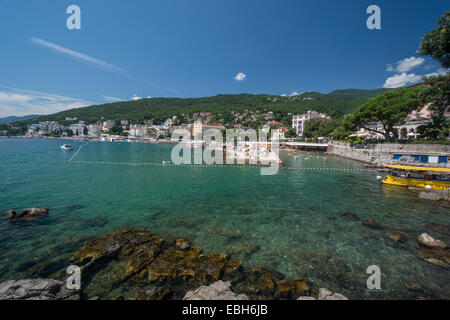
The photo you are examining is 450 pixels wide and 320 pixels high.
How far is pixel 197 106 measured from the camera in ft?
512

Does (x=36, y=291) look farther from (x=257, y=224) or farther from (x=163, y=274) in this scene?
(x=257, y=224)

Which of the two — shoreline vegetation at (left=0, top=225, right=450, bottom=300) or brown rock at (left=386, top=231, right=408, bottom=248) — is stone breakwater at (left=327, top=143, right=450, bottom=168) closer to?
brown rock at (left=386, top=231, right=408, bottom=248)

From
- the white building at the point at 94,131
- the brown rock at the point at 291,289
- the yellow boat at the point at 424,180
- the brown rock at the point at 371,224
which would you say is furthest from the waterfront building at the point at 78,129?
the yellow boat at the point at 424,180

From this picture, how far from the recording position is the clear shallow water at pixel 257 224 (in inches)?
238

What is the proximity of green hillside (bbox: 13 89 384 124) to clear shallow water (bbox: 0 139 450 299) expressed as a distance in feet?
376

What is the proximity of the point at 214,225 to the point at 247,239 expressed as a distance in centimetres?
199

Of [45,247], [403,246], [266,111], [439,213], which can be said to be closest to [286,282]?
[403,246]

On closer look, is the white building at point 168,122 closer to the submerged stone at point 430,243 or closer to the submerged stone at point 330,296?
the submerged stone at point 430,243

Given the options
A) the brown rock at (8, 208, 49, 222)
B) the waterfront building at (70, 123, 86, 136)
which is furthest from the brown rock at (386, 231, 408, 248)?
the waterfront building at (70, 123, 86, 136)

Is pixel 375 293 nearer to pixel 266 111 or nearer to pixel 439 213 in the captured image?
pixel 439 213

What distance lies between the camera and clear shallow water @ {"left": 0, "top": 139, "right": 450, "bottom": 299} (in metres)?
6.05

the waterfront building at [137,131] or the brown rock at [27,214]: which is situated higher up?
the waterfront building at [137,131]

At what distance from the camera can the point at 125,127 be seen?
13700 centimetres

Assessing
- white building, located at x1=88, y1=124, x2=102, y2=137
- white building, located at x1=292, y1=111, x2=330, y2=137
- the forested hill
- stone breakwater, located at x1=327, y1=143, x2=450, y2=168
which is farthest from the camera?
the forested hill
